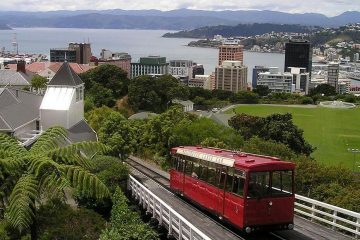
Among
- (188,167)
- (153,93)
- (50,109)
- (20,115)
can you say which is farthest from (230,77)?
(188,167)

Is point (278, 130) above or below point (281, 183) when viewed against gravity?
below

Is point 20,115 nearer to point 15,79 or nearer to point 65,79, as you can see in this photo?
point 65,79

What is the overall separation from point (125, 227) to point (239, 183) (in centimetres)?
314

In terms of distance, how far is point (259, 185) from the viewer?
44.2ft

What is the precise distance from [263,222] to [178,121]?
1950cm

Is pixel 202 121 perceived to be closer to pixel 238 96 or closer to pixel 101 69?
pixel 101 69

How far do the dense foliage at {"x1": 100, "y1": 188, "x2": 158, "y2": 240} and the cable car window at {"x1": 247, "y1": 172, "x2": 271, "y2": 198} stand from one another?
281cm

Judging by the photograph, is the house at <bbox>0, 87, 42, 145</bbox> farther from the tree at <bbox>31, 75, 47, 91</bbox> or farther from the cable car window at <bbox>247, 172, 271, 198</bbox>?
the tree at <bbox>31, 75, 47, 91</bbox>

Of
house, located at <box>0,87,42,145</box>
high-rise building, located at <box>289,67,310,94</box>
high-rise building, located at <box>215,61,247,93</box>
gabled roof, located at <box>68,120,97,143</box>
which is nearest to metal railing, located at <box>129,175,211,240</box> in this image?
house, located at <box>0,87,42,145</box>

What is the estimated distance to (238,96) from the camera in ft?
302

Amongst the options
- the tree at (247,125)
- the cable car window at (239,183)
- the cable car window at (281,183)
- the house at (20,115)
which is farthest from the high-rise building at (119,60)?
the cable car window at (281,183)

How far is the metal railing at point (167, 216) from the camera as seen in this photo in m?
13.1

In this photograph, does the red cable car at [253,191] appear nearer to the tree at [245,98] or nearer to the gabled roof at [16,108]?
the gabled roof at [16,108]

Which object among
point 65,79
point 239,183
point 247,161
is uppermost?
point 65,79
